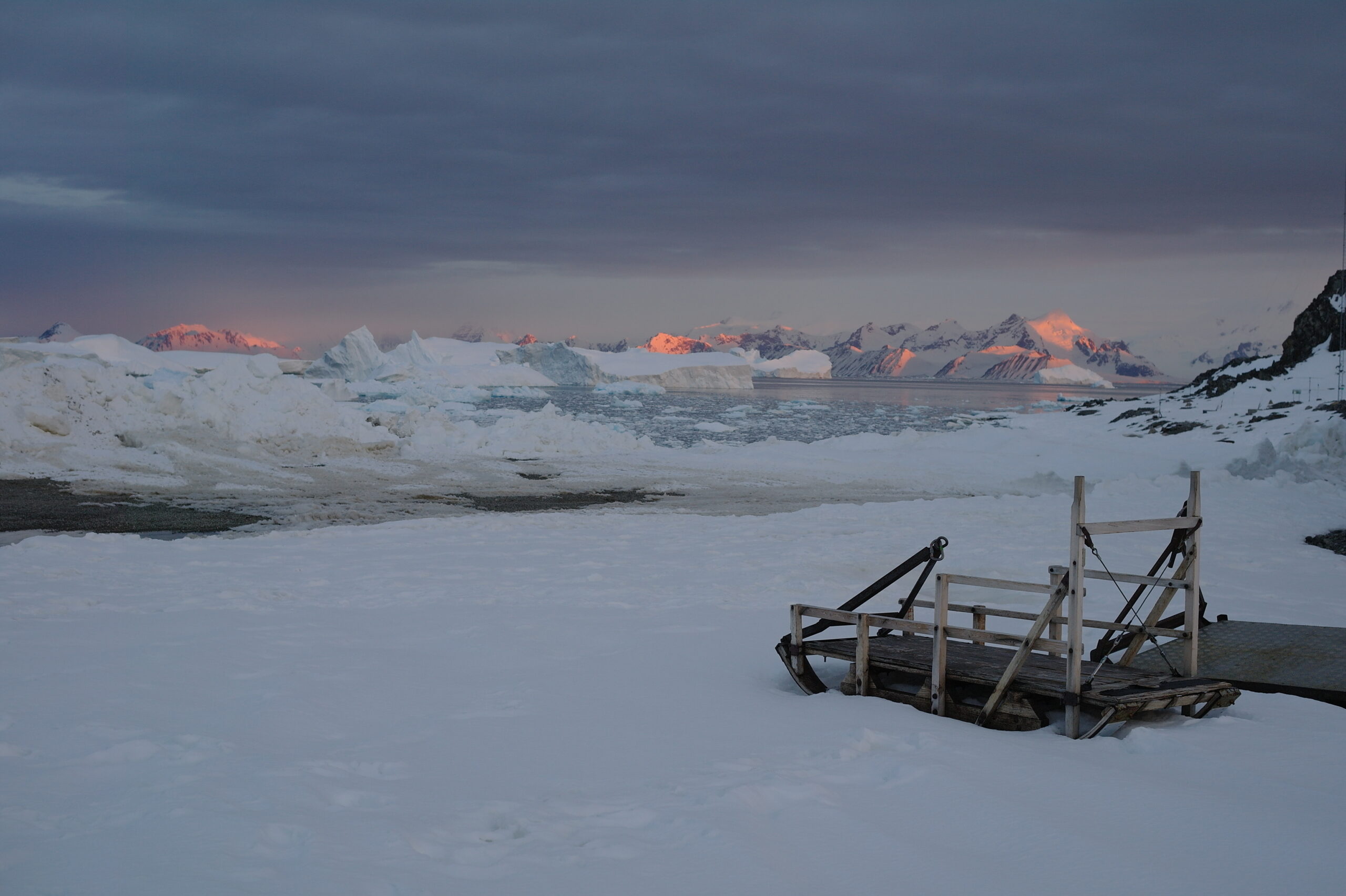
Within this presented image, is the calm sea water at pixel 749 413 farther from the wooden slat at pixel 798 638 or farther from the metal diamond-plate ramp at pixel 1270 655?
the wooden slat at pixel 798 638

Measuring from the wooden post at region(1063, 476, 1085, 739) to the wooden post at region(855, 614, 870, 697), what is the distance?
1.49 meters

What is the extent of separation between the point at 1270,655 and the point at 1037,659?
2.22 metres

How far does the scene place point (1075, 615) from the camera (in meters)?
5.93

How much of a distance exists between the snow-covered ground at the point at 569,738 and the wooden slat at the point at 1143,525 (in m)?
1.30

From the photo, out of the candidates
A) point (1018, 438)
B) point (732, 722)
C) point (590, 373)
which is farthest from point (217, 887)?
point (590, 373)

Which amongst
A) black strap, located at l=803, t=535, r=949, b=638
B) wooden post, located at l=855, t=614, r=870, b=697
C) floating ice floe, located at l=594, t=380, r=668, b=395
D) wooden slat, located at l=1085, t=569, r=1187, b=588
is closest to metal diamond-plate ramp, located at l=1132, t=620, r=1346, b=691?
wooden slat, located at l=1085, t=569, r=1187, b=588

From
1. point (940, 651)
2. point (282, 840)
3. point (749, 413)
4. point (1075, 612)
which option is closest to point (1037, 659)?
point (940, 651)

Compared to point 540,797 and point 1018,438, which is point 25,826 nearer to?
point 540,797

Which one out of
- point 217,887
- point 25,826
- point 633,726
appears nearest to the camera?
point 217,887

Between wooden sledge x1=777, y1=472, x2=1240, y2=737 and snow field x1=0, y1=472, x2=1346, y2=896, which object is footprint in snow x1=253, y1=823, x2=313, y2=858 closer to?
snow field x1=0, y1=472, x2=1346, y2=896

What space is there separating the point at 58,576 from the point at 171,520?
265 inches

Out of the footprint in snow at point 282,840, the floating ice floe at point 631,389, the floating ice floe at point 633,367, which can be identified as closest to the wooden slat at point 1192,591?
the footprint in snow at point 282,840

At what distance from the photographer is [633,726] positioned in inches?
254

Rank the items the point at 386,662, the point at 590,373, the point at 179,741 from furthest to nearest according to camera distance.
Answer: the point at 590,373, the point at 386,662, the point at 179,741
